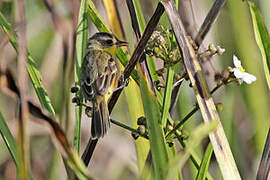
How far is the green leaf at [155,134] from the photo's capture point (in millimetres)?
1614

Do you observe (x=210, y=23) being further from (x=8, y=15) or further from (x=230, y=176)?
(x=8, y=15)

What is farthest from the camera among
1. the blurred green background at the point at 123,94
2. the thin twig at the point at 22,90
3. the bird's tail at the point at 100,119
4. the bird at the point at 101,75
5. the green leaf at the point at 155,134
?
the blurred green background at the point at 123,94

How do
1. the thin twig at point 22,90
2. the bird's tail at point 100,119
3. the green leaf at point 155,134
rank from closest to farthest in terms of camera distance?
1. the thin twig at point 22,90
2. the green leaf at point 155,134
3. the bird's tail at point 100,119

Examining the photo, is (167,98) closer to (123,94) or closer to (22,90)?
(22,90)

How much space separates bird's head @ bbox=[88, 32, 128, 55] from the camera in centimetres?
241

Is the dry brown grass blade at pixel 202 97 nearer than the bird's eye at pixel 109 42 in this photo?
Yes

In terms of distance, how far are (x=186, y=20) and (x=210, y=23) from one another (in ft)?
2.81

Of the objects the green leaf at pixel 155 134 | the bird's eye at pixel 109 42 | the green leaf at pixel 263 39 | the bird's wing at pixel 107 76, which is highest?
the bird's eye at pixel 109 42

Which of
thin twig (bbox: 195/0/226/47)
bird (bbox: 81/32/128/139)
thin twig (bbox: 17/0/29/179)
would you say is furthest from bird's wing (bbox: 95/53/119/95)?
thin twig (bbox: 17/0/29/179)

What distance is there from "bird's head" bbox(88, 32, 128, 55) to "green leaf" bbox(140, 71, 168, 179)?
63 cm

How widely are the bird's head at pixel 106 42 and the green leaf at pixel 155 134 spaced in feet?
2.07

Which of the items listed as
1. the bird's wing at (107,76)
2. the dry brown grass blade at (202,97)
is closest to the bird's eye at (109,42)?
the bird's wing at (107,76)

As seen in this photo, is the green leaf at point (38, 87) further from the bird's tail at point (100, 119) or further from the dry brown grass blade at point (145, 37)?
the dry brown grass blade at point (145, 37)

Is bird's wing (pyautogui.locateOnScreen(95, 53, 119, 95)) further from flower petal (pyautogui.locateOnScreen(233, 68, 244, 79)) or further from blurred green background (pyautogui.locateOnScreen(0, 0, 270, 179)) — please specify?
flower petal (pyautogui.locateOnScreen(233, 68, 244, 79))
